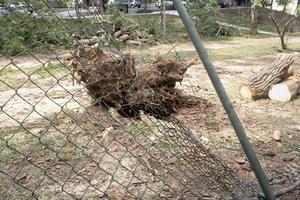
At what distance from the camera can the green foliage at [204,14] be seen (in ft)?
54.2

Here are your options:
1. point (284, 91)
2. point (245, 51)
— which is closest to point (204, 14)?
point (245, 51)

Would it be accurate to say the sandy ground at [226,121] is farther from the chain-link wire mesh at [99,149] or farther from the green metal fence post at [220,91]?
the green metal fence post at [220,91]

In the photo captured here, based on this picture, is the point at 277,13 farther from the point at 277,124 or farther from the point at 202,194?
the point at 202,194

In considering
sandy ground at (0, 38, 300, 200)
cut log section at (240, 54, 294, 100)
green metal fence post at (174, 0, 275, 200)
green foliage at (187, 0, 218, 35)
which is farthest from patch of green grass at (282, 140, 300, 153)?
green foliage at (187, 0, 218, 35)

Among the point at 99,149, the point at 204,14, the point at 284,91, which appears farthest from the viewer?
the point at 204,14

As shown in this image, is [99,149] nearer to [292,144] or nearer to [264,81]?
[292,144]

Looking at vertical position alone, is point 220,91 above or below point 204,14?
above

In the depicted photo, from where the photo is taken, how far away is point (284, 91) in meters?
6.37

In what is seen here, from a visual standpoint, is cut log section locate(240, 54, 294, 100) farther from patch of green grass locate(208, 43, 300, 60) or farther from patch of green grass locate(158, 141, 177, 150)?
patch of green grass locate(208, 43, 300, 60)

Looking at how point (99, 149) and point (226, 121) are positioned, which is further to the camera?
point (226, 121)

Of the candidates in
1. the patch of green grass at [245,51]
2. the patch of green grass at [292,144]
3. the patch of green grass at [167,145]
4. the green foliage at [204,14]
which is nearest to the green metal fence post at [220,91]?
the patch of green grass at [167,145]

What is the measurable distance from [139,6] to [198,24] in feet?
31.2

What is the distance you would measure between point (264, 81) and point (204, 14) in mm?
10612

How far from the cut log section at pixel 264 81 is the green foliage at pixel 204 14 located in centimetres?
1017
